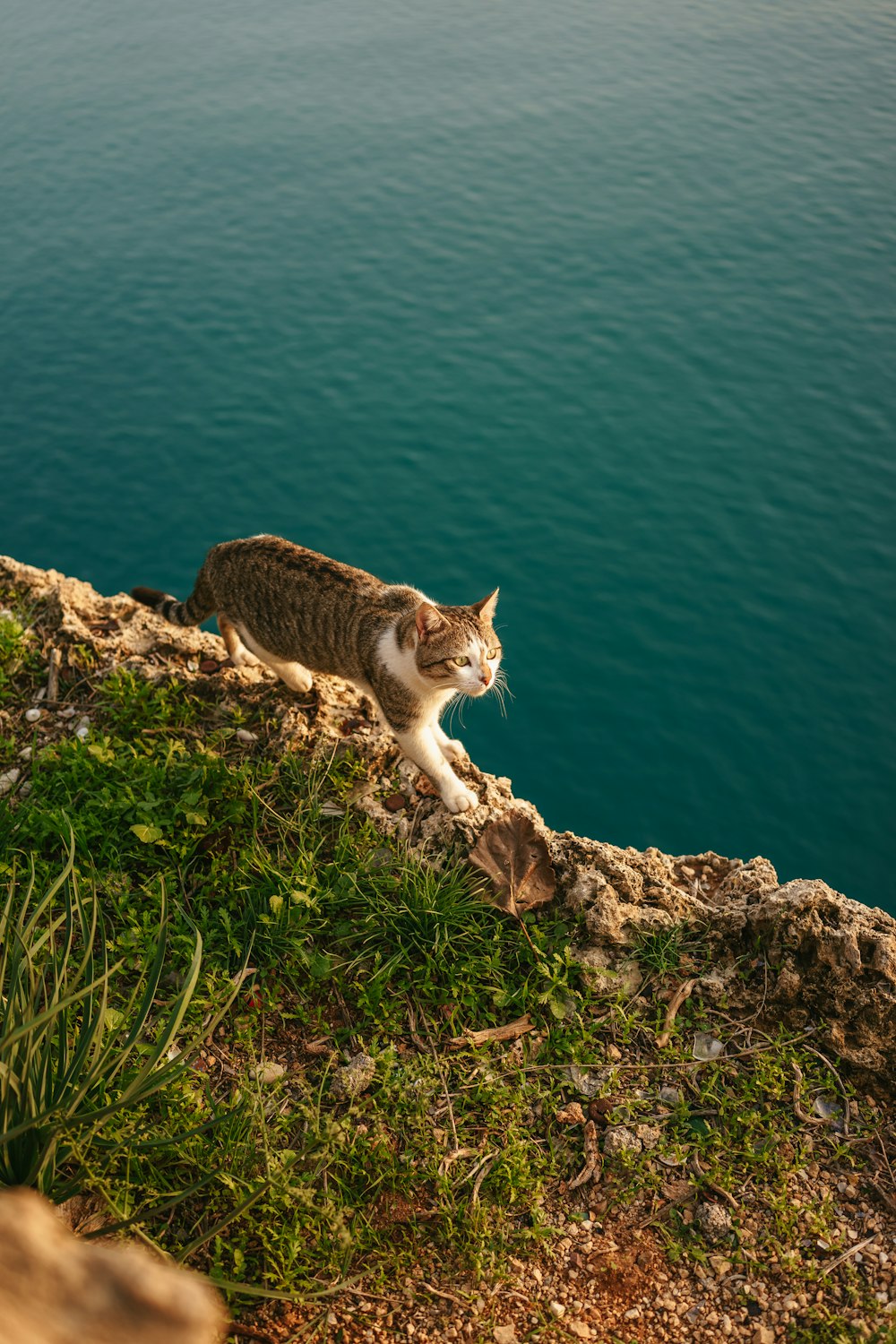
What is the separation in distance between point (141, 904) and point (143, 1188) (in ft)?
4.35

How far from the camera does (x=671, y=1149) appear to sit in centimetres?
357

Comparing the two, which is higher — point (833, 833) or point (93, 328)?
point (93, 328)

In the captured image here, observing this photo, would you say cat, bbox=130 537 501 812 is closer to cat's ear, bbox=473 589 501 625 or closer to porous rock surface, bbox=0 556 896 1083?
cat's ear, bbox=473 589 501 625

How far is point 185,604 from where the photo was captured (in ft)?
19.4

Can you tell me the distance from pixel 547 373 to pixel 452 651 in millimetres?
8262

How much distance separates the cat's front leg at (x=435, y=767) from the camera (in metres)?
4.79

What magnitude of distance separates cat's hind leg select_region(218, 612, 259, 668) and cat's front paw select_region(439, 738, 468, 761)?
1.38 metres

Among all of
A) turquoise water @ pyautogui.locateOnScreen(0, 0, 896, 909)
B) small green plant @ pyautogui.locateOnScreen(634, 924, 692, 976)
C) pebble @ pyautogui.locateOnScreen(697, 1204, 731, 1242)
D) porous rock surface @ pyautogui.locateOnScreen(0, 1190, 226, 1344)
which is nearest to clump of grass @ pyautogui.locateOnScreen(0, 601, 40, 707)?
small green plant @ pyautogui.locateOnScreen(634, 924, 692, 976)

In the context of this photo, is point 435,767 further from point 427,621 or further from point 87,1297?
point 87,1297

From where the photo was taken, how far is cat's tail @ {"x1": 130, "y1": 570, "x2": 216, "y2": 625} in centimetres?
573

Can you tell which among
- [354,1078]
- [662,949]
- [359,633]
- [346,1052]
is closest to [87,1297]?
[354,1078]

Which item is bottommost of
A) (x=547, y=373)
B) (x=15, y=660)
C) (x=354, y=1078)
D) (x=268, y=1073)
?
(x=268, y=1073)

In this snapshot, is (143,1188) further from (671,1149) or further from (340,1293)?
(671,1149)

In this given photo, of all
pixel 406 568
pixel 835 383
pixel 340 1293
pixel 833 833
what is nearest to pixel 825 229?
pixel 835 383
